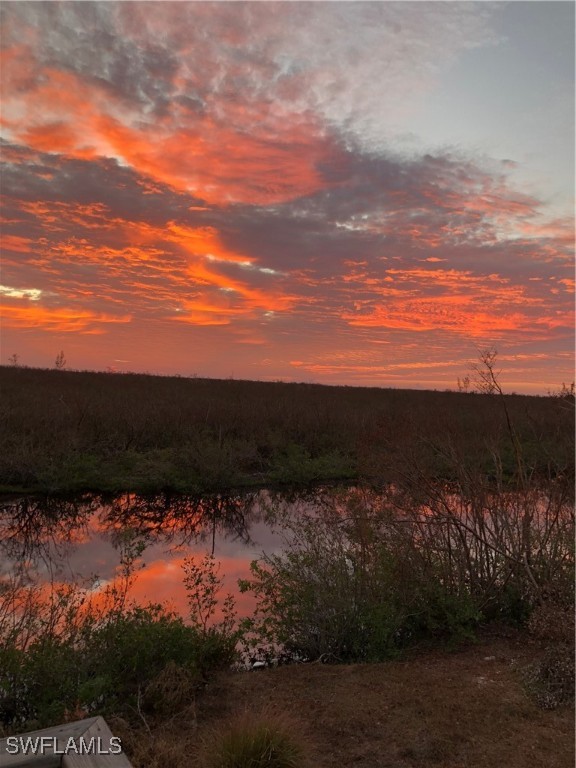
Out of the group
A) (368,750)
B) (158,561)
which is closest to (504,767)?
(368,750)

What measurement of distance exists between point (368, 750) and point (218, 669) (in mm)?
1932

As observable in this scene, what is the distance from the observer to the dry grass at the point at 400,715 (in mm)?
3885

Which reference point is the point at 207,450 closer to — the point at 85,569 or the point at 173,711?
the point at 85,569

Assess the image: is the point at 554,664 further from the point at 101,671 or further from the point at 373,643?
the point at 101,671

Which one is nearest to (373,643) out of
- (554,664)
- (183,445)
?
(554,664)

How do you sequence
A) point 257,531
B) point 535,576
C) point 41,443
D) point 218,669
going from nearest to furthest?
point 218,669 < point 535,576 < point 257,531 < point 41,443

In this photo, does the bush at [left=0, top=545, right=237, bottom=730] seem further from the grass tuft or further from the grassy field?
the grassy field

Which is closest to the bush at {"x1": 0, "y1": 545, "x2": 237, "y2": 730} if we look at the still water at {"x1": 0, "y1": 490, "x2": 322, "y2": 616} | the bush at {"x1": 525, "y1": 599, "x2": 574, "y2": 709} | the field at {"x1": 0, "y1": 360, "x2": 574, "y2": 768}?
the field at {"x1": 0, "y1": 360, "x2": 574, "y2": 768}

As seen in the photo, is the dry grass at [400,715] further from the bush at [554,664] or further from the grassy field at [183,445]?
the grassy field at [183,445]

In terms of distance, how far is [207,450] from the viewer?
53.0 feet
